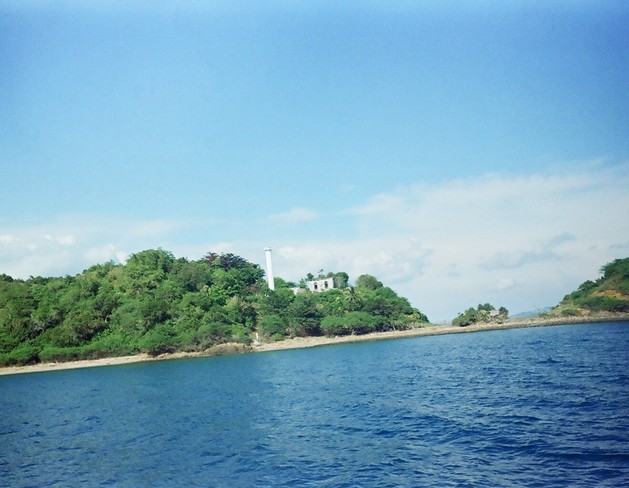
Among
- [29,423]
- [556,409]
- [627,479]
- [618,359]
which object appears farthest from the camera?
[618,359]

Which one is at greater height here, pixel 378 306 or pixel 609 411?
pixel 378 306

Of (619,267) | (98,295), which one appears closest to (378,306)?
(619,267)

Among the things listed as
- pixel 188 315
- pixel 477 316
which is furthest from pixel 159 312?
pixel 477 316

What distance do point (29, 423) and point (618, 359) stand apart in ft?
186

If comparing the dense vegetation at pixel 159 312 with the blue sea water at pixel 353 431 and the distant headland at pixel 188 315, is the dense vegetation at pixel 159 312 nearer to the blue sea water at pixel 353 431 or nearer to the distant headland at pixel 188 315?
the distant headland at pixel 188 315

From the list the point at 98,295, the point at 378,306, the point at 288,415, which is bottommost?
the point at 288,415

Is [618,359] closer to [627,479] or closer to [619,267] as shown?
[627,479]

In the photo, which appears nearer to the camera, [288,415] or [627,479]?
[627,479]

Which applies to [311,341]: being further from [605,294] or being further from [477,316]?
[605,294]

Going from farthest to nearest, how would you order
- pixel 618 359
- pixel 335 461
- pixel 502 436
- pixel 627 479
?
pixel 618 359 < pixel 502 436 < pixel 335 461 < pixel 627 479

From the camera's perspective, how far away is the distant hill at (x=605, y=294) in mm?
110269

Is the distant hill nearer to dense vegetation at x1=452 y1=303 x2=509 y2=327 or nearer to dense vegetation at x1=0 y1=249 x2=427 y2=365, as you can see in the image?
dense vegetation at x1=452 y1=303 x2=509 y2=327

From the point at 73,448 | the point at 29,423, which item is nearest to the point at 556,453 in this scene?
the point at 73,448

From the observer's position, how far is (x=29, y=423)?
39.3 meters
